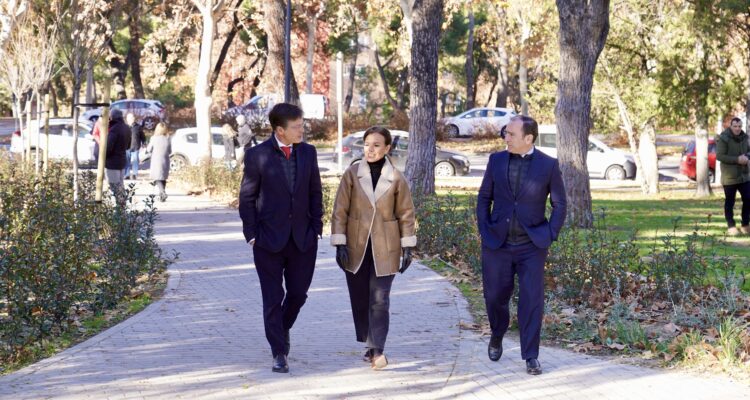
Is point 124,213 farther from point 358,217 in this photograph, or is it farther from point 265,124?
point 265,124

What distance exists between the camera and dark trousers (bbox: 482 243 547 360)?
24.3 feet

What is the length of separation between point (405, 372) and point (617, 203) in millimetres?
17344

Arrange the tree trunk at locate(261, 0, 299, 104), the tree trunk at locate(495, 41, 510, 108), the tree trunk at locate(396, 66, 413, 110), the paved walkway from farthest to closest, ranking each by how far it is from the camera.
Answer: the tree trunk at locate(396, 66, 413, 110), the tree trunk at locate(495, 41, 510, 108), the tree trunk at locate(261, 0, 299, 104), the paved walkway

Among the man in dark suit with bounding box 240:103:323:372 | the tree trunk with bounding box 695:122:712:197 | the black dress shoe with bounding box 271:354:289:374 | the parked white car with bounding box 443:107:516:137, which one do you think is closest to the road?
the tree trunk with bounding box 695:122:712:197

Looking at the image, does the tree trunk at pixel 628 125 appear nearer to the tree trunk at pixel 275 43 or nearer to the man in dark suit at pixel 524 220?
the tree trunk at pixel 275 43

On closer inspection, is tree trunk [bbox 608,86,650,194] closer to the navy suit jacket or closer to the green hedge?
the green hedge

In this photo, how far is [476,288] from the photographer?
11.3 m

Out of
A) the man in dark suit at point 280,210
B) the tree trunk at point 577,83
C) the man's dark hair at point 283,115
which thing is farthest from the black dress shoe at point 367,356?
the tree trunk at point 577,83

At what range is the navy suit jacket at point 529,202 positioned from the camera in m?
7.35

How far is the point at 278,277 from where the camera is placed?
24.4ft

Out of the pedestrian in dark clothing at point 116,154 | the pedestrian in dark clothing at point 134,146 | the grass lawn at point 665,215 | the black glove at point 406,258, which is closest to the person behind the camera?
the black glove at point 406,258

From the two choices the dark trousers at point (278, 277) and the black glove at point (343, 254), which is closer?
the dark trousers at point (278, 277)

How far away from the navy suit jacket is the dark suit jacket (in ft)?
3.74

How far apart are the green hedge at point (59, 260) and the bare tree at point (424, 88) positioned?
347 inches
